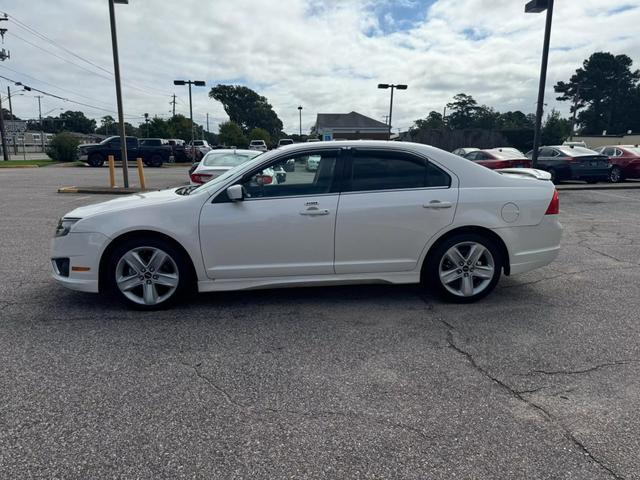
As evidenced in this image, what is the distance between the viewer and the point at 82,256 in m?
4.00

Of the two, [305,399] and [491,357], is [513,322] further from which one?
[305,399]

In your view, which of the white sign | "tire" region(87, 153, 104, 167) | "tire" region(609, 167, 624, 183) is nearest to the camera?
"tire" region(609, 167, 624, 183)

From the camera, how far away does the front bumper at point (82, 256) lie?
399cm

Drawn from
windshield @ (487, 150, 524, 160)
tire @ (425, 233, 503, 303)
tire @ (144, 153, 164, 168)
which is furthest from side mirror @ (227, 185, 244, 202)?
tire @ (144, 153, 164, 168)

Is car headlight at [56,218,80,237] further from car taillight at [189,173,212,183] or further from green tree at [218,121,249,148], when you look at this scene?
green tree at [218,121,249,148]

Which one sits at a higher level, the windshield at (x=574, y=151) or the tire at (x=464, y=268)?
the windshield at (x=574, y=151)

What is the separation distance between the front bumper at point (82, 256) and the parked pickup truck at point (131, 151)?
2553 centimetres

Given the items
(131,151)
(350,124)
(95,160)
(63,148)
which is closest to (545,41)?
(95,160)

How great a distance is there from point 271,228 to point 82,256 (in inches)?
68.7

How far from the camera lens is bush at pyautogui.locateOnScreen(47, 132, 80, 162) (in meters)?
33.5

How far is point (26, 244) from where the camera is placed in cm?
674

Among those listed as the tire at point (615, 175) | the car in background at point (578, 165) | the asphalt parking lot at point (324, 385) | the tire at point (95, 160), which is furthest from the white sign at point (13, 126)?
the tire at point (615, 175)

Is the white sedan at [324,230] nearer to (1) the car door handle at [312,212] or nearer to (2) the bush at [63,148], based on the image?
(1) the car door handle at [312,212]

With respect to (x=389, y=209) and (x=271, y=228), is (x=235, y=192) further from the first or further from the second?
(x=389, y=209)
